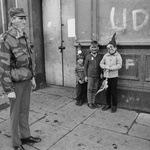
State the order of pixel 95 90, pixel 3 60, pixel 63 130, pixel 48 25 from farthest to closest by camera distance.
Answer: pixel 48 25 < pixel 95 90 < pixel 63 130 < pixel 3 60

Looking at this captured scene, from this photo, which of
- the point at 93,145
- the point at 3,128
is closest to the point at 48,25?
the point at 3,128

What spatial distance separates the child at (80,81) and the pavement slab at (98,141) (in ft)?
4.66

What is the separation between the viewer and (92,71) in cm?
464

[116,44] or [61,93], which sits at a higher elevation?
[116,44]

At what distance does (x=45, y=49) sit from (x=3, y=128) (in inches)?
135

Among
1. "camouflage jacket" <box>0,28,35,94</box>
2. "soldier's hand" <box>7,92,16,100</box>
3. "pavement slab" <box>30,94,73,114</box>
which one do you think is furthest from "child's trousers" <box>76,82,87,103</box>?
"soldier's hand" <box>7,92,16,100</box>

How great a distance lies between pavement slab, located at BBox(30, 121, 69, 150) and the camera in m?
3.19

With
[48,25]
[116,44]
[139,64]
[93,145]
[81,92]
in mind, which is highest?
[48,25]

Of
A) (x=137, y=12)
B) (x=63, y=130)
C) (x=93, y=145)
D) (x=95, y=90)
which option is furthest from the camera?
(x=95, y=90)

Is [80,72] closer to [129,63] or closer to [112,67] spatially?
[112,67]

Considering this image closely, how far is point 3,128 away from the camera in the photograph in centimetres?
380

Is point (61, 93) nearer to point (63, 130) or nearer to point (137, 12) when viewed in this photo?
point (63, 130)

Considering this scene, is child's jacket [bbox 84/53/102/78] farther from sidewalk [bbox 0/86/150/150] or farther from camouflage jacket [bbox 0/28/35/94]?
camouflage jacket [bbox 0/28/35/94]

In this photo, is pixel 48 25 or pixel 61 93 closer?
pixel 61 93
